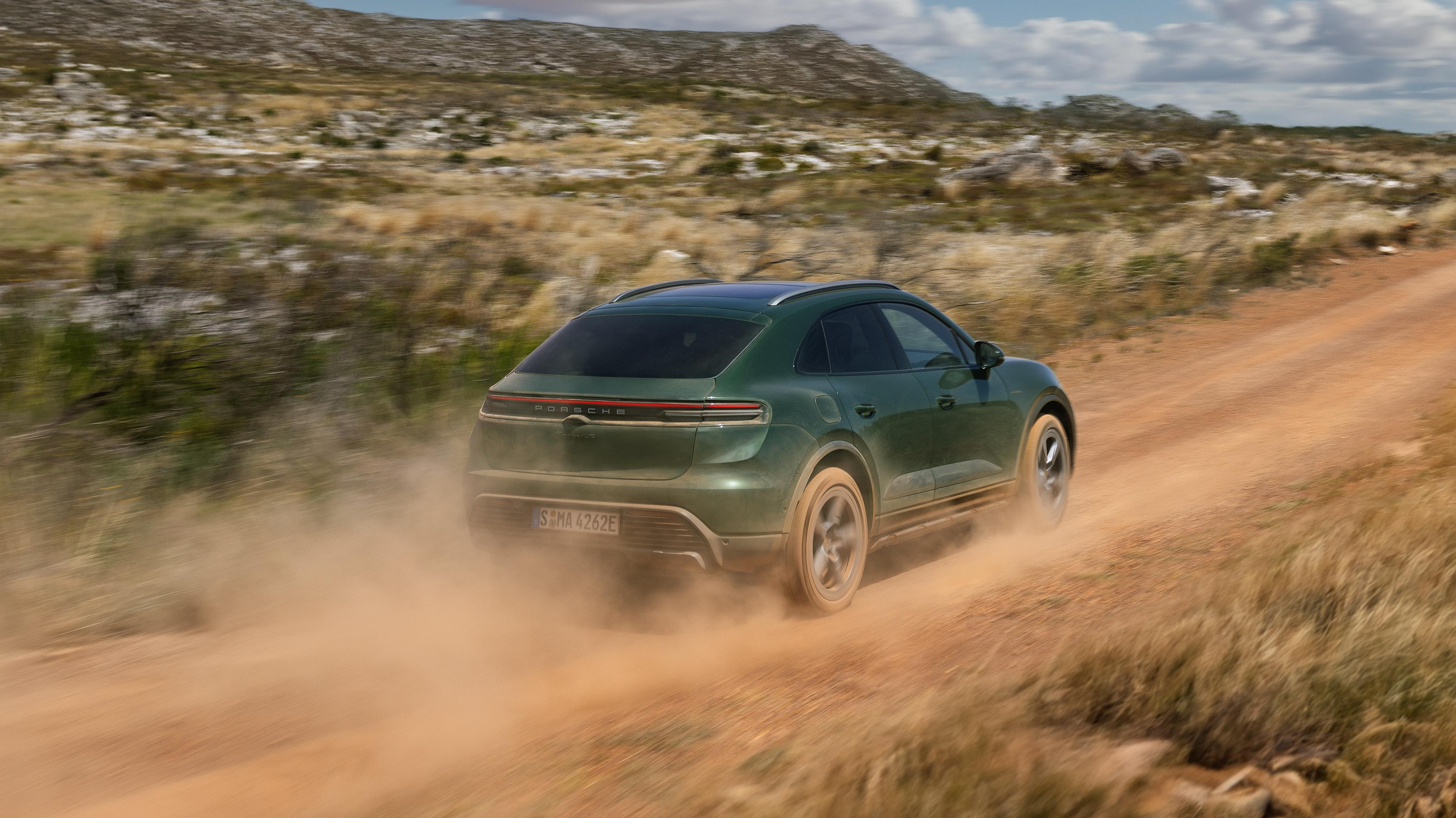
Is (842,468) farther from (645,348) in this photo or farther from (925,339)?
(925,339)

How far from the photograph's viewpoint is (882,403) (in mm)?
6164

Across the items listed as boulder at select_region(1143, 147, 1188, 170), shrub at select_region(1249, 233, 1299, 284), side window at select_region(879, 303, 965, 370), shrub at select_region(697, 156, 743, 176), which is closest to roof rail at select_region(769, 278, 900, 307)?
side window at select_region(879, 303, 965, 370)

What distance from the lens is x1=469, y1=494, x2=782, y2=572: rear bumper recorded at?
5.36 meters

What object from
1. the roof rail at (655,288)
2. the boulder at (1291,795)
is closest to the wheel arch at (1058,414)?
the roof rail at (655,288)

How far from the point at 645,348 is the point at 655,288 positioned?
1020 mm

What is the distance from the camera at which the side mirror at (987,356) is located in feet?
23.1

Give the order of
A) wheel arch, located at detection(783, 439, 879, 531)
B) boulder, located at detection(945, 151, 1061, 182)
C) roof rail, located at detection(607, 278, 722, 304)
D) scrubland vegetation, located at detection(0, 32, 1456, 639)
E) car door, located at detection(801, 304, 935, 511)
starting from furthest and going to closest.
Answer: boulder, located at detection(945, 151, 1061, 182)
scrubland vegetation, located at detection(0, 32, 1456, 639)
roof rail, located at detection(607, 278, 722, 304)
car door, located at detection(801, 304, 935, 511)
wheel arch, located at detection(783, 439, 879, 531)

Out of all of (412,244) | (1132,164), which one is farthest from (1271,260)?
(1132,164)

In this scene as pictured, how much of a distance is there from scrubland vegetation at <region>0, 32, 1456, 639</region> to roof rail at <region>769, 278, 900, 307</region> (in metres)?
3.17

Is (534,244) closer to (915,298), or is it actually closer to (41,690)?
(915,298)

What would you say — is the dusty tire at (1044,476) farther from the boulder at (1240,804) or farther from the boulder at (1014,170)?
the boulder at (1014,170)

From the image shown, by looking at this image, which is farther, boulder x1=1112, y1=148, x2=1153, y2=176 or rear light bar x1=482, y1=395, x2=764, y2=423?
boulder x1=1112, y1=148, x2=1153, y2=176

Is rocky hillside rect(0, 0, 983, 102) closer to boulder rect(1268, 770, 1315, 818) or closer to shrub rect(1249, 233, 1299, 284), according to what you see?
shrub rect(1249, 233, 1299, 284)

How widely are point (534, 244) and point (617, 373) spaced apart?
539 inches
